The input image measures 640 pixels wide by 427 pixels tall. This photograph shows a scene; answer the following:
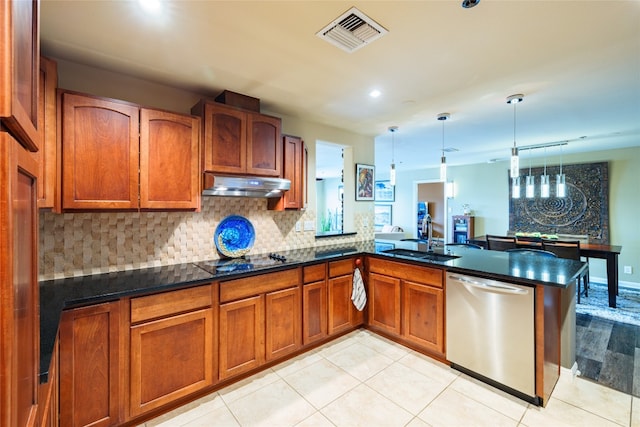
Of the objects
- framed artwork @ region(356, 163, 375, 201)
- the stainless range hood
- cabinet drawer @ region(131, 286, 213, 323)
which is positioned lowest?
cabinet drawer @ region(131, 286, 213, 323)

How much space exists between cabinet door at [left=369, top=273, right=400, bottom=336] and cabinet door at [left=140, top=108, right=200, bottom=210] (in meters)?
Answer: 1.95

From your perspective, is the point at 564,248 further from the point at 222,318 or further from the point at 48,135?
the point at 48,135

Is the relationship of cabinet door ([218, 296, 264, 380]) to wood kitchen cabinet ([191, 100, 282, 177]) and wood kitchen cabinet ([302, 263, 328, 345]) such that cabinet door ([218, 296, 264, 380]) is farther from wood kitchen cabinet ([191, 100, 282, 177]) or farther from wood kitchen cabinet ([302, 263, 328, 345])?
wood kitchen cabinet ([191, 100, 282, 177])

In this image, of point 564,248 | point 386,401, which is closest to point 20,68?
point 386,401

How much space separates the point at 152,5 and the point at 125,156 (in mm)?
986

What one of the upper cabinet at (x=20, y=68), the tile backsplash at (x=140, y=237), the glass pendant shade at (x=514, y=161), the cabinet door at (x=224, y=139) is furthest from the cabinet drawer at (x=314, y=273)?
the upper cabinet at (x=20, y=68)

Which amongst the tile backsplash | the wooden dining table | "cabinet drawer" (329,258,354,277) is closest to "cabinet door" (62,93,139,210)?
the tile backsplash

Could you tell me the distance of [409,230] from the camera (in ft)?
27.7

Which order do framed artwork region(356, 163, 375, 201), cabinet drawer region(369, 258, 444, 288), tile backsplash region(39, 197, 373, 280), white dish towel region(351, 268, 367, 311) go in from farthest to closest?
1. framed artwork region(356, 163, 375, 201)
2. white dish towel region(351, 268, 367, 311)
3. cabinet drawer region(369, 258, 444, 288)
4. tile backsplash region(39, 197, 373, 280)

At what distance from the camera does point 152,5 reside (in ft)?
5.01

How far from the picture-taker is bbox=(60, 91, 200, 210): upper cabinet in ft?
6.14

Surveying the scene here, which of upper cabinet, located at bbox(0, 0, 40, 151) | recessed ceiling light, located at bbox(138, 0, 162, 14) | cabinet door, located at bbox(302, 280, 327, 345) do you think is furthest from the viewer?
cabinet door, located at bbox(302, 280, 327, 345)

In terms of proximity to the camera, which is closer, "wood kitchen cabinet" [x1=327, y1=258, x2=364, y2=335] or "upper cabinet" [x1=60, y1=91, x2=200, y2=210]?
"upper cabinet" [x1=60, y1=91, x2=200, y2=210]

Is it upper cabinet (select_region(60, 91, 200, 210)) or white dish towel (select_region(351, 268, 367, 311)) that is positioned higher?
upper cabinet (select_region(60, 91, 200, 210))
